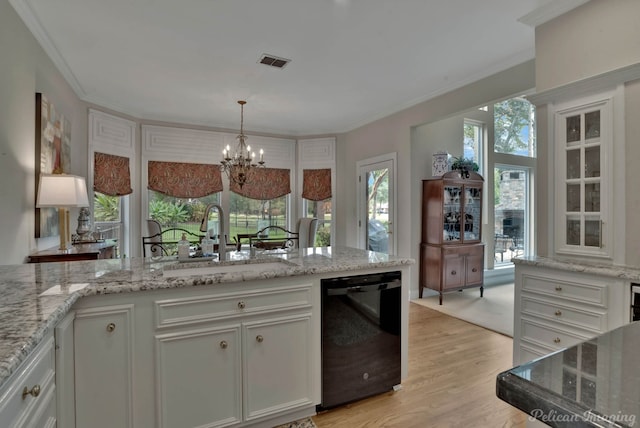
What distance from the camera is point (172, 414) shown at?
1671mm

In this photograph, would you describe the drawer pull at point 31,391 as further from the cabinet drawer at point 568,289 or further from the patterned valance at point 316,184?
the patterned valance at point 316,184

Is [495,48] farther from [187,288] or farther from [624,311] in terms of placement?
[187,288]

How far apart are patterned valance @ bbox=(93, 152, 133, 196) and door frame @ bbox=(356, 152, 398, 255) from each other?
3.68 m

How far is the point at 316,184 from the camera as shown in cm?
630

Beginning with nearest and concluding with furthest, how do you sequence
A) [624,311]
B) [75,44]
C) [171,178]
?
1. [624,311]
2. [75,44]
3. [171,178]

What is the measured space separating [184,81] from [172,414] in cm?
351

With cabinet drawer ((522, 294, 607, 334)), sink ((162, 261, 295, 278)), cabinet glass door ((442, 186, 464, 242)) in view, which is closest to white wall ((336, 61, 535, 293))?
cabinet glass door ((442, 186, 464, 242))

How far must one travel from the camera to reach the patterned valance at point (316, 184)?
6266 millimetres

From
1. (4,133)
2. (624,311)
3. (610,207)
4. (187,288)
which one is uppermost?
(4,133)

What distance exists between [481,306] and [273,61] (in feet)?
13.2

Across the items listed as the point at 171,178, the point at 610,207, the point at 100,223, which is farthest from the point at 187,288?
the point at 171,178

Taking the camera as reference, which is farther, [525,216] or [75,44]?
[525,216]

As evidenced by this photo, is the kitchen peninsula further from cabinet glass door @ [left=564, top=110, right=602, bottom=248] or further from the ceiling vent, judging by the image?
the ceiling vent

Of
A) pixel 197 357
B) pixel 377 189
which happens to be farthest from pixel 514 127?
pixel 197 357
